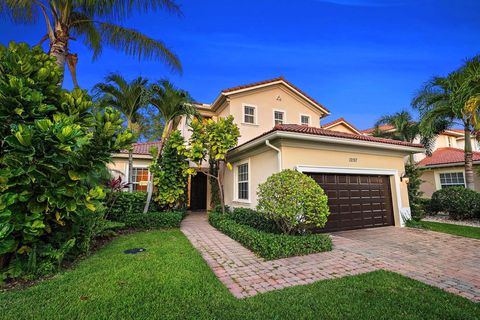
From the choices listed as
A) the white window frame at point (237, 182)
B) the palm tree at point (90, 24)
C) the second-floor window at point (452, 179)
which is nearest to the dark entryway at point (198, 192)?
the white window frame at point (237, 182)

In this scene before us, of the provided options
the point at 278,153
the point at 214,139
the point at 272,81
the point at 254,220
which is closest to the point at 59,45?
the point at 214,139

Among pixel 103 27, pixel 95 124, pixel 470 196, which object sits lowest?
pixel 470 196

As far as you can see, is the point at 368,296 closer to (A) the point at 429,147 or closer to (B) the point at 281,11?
(B) the point at 281,11

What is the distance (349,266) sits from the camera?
15.7 feet

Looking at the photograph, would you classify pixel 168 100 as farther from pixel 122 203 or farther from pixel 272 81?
pixel 272 81

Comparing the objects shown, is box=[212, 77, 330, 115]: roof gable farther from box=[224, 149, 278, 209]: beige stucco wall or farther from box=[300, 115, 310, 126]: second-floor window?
box=[224, 149, 278, 209]: beige stucco wall

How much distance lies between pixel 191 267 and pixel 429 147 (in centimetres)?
2029

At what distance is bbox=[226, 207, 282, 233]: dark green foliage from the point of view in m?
7.16

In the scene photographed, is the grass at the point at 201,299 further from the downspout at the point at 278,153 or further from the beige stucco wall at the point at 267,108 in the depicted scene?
the beige stucco wall at the point at 267,108

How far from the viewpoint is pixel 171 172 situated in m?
10.4

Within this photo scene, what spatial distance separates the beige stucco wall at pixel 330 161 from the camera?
7.90 m

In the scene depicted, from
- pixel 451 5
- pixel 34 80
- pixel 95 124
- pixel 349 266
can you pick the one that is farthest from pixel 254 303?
pixel 451 5

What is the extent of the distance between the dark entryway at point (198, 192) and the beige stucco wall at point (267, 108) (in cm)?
462

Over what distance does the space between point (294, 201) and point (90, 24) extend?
8796 mm
